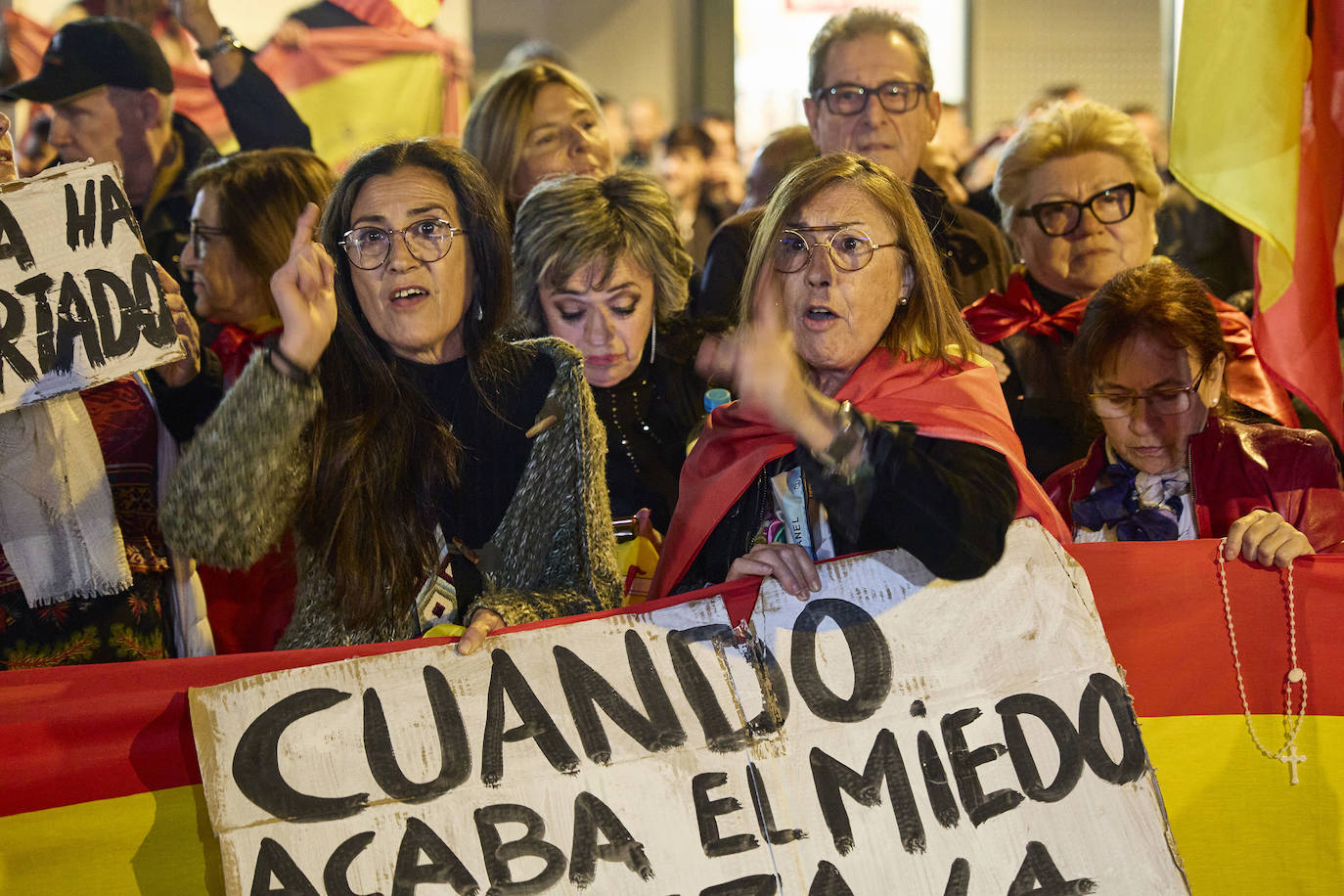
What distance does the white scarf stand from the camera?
108 inches

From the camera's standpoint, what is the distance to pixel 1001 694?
2.38 m

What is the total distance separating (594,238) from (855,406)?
123cm

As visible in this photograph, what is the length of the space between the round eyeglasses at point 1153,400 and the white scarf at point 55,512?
2157 millimetres

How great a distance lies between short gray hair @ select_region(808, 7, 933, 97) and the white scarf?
→ 2.29 meters

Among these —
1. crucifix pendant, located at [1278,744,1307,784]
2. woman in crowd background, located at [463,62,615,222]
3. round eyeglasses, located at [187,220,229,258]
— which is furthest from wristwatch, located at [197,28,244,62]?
crucifix pendant, located at [1278,744,1307,784]

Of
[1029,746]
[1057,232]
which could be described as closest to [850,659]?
[1029,746]

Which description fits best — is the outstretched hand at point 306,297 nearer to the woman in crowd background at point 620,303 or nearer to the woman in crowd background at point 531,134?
the woman in crowd background at point 620,303

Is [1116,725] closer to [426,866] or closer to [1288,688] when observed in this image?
[1288,688]

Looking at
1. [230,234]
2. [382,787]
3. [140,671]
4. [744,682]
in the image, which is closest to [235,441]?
[140,671]

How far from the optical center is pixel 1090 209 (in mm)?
3805

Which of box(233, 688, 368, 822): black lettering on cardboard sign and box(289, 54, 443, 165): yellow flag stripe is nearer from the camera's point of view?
box(233, 688, 368, 822): black lettering on cardboard sign

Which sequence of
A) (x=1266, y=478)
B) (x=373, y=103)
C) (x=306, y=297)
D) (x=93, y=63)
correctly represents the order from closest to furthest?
(x=306, y=297) < (x=1266, y=478) < (x=93, y=63) < (x=373, y=103)

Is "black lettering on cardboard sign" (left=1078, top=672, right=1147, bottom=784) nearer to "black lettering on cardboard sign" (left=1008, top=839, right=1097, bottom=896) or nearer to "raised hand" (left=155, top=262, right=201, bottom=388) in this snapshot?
"black lettering on cardboard sign" (left=1008, top=839, right=1097, bottom=896)

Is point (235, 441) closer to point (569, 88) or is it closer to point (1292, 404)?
point (569, 88)
